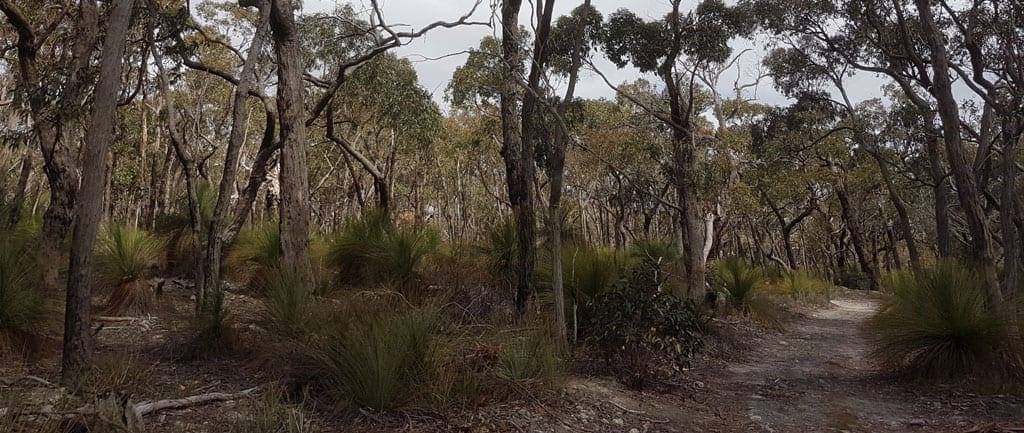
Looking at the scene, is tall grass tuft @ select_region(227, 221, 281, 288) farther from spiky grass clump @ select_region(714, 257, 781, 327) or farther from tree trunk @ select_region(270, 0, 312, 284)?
spiky grass clump @ select_region(714, 257, 781, 327)

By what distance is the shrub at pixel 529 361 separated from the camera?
16.3 feet

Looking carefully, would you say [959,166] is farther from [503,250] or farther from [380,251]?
[380,251]

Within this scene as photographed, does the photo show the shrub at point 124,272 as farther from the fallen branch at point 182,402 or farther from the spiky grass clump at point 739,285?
the spiky grass clump at point 739,285

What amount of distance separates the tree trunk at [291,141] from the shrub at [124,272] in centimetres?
210

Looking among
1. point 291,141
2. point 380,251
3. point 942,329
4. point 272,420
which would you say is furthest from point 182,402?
point 942,329

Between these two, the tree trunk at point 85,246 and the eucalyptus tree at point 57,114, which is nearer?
the tree trunk at point 85,246

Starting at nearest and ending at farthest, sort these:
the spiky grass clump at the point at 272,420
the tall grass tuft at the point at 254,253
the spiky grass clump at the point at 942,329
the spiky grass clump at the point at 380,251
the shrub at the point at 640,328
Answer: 1. the spiky grass clump at the point at 272,420
2. the shrub at the point at 640,328
3. the spiky grass clump at the point at 942,329
4. the spiky grass clump at the point at 380,251
5. the tall grass tuft at the point at 254,253

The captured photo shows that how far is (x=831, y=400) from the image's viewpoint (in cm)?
643

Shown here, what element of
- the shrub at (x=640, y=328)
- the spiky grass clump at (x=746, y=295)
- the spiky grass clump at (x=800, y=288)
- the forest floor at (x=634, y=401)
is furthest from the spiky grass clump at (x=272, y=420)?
the spiky grass clump at (x=800, y=288)

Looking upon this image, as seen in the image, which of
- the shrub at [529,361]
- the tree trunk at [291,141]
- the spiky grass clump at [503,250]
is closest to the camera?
the shrub at [529,361]

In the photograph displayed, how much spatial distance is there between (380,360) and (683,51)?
10324mm

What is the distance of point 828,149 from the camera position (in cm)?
2105

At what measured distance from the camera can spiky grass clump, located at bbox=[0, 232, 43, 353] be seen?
5203mm

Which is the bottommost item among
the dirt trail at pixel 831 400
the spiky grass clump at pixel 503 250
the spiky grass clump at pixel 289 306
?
the dirt trail at pixel 831 400
